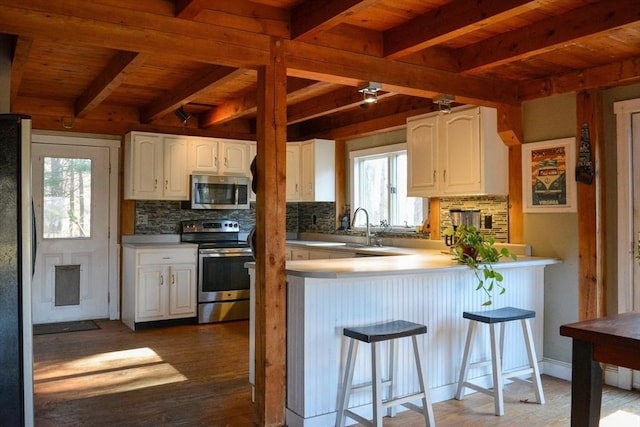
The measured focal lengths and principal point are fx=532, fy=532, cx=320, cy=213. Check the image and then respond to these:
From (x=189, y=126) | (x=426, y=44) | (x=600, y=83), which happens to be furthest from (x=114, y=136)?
(x=600, y=83)

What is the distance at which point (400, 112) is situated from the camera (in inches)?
208

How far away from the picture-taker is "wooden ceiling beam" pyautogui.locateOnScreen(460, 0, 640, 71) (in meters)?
2.86

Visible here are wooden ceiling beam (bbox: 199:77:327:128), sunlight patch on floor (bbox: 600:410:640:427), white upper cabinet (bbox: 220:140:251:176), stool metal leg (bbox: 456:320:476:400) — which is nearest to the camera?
sunlight patch on floor (bbox: 600:410:640:427)

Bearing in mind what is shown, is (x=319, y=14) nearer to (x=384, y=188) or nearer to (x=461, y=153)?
(x=461, y=153)

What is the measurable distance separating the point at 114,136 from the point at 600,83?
4.87 meters

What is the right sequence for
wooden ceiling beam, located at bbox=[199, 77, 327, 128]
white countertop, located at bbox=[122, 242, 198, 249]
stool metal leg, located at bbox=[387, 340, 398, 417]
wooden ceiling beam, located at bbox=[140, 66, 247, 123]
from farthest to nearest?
white countertop, located at bbox=[122, 242, 198, 249] → wooden ceiling beam, located at bbox=[199, 77, 327, 128] → wooden ceiling beam, located at bbox=[140, 66, 247, 123] → stool metal leg, located at bbox=[387, 340, 398, 417]

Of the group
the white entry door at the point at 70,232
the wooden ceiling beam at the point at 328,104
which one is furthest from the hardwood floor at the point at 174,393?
the wooden ceiling beam at the point at 328,104

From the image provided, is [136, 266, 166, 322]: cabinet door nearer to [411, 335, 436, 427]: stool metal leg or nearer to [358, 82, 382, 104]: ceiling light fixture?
[358, 82, 382, 104]: ceiling light fixture

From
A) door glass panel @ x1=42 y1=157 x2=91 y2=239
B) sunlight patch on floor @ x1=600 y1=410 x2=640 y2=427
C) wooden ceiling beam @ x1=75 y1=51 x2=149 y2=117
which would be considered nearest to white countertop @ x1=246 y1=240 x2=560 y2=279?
sunlight patch on floor @ x1=600 y1=410 x2=640 y2=427

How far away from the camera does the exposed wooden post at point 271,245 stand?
302 cm

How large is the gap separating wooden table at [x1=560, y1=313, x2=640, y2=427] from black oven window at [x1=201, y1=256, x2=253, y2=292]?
434 cm

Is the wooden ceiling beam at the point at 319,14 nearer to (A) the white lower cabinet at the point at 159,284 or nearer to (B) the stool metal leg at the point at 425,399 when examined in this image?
(B) the stool metal leg at the point at 425,399

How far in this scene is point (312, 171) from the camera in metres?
6.24

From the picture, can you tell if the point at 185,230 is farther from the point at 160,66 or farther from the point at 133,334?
the point at 160,66
